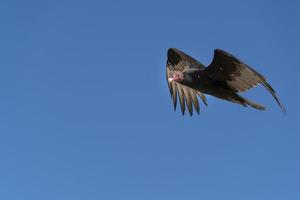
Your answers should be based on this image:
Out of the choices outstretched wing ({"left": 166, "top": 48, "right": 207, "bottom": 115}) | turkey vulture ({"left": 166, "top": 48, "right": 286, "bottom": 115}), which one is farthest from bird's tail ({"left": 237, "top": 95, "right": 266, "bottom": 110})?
outstretched wing ({"left": 166, "top": 48, "right": 207, "bottom": 115})

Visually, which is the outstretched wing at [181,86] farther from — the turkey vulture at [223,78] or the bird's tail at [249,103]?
the bird's tail at [249,103]

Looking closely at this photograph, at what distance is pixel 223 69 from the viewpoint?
14406mm

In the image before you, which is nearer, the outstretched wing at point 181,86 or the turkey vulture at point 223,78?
the turkey vulture at point 223,78

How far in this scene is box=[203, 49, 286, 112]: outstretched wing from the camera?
547 inches

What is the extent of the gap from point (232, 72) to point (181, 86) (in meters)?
3.71

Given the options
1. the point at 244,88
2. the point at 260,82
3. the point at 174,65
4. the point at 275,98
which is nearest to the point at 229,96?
the point at 244,88

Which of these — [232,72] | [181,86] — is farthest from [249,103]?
[181,86]

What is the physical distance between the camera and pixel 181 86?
58.6ft

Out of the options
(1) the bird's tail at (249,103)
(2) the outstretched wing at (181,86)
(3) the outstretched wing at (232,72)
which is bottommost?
(1) the bird's tail at (249,103)

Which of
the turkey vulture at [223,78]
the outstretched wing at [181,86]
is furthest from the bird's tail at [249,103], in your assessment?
the outstretched wing at [181,86]

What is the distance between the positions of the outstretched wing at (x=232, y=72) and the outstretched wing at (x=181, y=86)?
8.63ft

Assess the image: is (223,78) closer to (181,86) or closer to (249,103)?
(249,103)

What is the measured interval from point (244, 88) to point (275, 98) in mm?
2347

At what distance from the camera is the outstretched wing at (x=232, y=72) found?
45.6 feet
